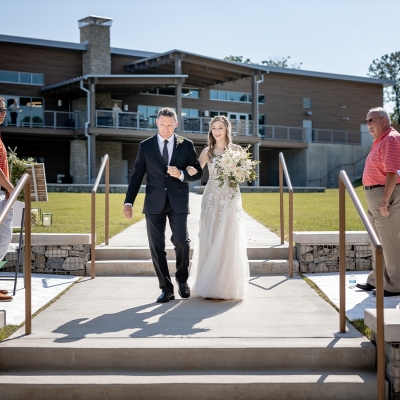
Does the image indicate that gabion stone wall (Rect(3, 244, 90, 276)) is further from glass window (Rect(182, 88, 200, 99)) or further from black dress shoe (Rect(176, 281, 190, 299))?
glass window (Rect(182, 88, 200, 99))

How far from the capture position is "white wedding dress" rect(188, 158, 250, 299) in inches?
243

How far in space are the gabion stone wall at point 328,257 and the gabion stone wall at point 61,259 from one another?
9.10 feet

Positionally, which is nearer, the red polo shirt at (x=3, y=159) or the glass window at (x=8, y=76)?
the red polo shirt at (x=3, y=159)

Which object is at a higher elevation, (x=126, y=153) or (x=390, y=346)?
(x=126, y=153)

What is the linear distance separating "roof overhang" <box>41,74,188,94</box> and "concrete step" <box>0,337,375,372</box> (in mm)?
26092

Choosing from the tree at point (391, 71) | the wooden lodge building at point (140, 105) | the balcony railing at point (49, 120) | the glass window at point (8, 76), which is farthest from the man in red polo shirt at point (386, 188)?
the tree at point (391, 71)

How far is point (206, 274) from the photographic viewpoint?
621cm

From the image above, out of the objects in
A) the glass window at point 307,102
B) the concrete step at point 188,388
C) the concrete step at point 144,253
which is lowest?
the concrete step at point 188,388

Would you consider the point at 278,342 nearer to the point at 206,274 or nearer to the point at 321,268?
the point at 206,274

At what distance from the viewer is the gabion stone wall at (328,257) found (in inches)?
305

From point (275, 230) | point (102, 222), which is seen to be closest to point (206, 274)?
point (275, 230)

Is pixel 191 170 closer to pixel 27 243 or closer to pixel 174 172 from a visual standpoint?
pixel 174 172

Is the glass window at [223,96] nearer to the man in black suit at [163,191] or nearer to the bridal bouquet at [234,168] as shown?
the bridal bouquet at [234,168]

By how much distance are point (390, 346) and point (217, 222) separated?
8.59 ft
